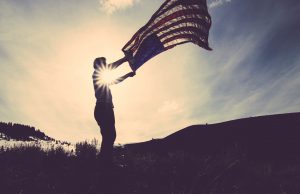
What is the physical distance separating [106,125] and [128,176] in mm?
1159

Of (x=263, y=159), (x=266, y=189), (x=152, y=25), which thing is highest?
(x=152, y=25)

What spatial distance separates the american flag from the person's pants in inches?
52.3

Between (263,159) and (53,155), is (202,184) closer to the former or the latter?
(53,155)

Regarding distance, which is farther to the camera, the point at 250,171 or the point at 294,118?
the point at 294,118

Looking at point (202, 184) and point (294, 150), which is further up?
point (294, 150)

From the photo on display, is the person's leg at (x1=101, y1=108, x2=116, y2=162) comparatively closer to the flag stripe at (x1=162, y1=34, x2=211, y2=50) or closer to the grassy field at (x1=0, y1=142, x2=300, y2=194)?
the grassy field at (x1=0, y1=142, x2=300, y2=194)

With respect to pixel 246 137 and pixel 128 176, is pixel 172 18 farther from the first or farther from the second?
pixel 246 137

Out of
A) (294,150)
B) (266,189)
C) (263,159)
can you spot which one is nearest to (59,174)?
(266,189)

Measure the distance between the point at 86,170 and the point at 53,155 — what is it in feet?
5.21

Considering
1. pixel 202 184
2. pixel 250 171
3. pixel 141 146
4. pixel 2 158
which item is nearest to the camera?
pixel 202 184

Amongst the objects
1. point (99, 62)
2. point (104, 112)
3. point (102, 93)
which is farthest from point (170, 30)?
point (104, 112)

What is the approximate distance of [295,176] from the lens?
639 centimetres

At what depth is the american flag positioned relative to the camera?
688 cm

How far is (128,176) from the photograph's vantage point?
5.49 meters
